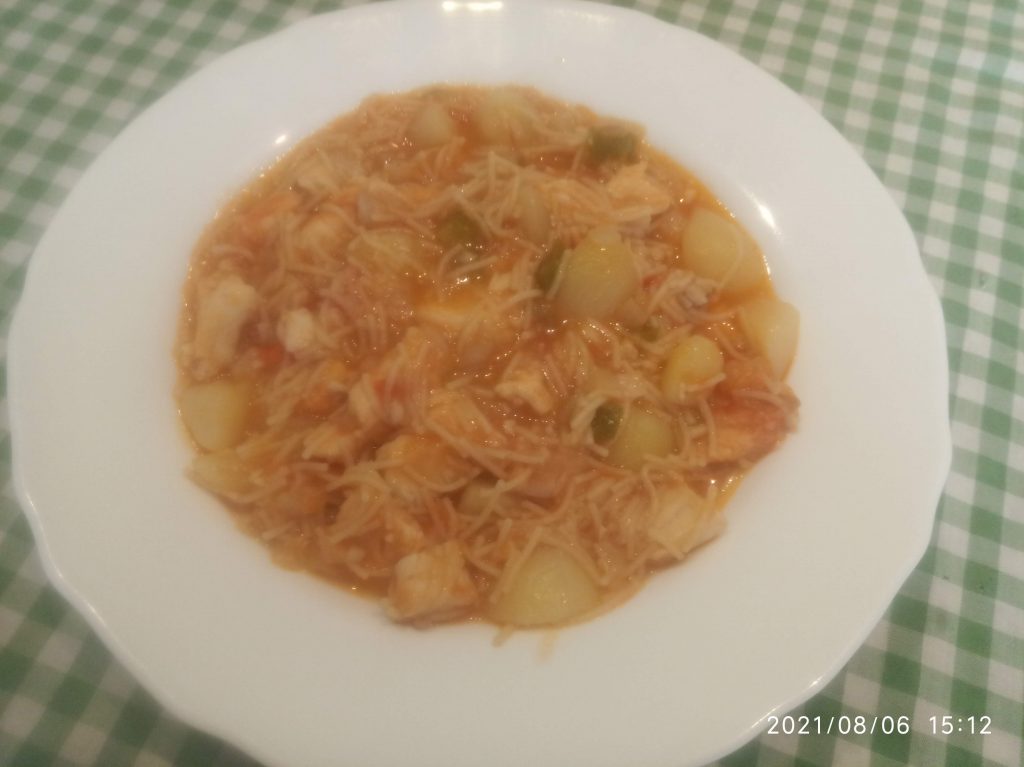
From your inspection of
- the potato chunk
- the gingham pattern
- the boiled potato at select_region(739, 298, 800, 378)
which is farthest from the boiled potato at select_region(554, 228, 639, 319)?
the gingham pattern

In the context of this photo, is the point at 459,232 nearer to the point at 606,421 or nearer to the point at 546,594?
the point at 606,421

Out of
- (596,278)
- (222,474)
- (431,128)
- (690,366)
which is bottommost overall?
(222,474)

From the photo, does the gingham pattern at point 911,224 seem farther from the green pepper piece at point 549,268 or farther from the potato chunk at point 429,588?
the green pepper piece at point 549,268

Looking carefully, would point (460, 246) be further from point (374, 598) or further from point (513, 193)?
point (374, 598)

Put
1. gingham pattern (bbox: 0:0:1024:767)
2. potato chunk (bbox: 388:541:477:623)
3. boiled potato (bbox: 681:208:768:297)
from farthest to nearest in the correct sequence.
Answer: boiled potato (bbox: 681:208:768:297), gingham pattern (bbox: 0:0:1024:767), potato chunk (bbox: 388:541:477:623)

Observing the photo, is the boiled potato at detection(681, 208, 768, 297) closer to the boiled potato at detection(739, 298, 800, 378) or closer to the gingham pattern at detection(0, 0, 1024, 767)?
the boiled potato at detection(739, 298, 800, 378)

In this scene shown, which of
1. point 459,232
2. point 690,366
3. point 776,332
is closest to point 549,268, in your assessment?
point 459,232

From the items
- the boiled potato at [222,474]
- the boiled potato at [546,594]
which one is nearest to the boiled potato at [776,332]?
the boiled potato at [546,594]
